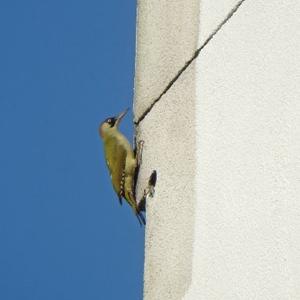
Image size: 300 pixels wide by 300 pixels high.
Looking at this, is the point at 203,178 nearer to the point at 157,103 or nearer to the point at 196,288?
the point at 196,288

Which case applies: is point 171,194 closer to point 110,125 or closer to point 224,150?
point 224,150

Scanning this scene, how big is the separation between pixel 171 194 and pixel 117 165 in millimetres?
2532

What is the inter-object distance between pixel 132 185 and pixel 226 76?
2.22 metres

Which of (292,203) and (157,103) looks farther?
(157,103)

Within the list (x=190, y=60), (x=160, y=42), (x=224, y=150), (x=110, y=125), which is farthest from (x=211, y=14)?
(x=110, y=125)

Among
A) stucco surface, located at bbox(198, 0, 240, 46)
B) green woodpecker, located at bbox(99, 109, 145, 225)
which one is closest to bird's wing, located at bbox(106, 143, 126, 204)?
green woodpecker, located at bbox(99, 109, 145, 225)

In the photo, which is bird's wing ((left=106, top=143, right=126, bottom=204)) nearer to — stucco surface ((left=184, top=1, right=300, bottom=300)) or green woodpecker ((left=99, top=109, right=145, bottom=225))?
green woodpecker ((left=99, top=109, right=145, bottom=225))

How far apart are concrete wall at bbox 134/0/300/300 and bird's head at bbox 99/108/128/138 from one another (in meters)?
2.98

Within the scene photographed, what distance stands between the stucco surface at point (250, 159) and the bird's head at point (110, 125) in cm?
385

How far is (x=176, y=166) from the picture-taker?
4.31m

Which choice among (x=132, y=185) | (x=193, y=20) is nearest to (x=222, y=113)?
(x=193, y=20)

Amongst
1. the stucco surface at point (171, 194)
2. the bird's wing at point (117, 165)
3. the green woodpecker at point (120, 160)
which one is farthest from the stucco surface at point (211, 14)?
the bird's wing at point (117, 165)

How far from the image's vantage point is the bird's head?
7886 millimetres

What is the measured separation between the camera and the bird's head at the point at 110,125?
7886 millimetres
